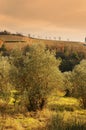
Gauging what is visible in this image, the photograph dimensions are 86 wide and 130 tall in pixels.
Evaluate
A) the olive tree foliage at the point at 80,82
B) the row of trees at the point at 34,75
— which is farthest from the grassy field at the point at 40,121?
the olive tree foliage at the point at 80,82

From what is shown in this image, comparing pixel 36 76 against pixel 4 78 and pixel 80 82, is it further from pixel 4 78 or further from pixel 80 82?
pixel 80 82

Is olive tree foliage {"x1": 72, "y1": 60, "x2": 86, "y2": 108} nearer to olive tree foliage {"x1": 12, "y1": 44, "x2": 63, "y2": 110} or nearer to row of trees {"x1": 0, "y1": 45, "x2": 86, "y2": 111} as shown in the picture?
row of trees {"x1": 0, "y1": 45, "x2": 86, "y2": 111}

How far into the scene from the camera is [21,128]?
30375 mm

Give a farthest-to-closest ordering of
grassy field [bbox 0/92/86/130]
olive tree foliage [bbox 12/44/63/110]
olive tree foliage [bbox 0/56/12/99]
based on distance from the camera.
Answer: olive tree foliage [bbox 0/56/12/99] < olive tree foliage [bbox 12/44/63/110] < grassy field [bbox 0/92/86/130]

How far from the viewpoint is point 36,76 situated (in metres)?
43.2

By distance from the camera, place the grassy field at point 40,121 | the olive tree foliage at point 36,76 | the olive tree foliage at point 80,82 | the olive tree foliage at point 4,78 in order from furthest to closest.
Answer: the olive tree foliage at point 80,82 < the olive tree foliage at point 4,78 < the olive tree foliage at point 36,76 < the grassy field at point 40,121

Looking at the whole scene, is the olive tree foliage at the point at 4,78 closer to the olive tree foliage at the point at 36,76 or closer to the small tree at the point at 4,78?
the small tree at the point at 4,78

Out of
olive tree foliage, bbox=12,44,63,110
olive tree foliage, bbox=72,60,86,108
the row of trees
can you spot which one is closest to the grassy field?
the row of trees

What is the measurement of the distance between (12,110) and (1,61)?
9.35 m

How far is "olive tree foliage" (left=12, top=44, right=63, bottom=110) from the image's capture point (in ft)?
141

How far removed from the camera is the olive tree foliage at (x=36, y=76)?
42.9 m

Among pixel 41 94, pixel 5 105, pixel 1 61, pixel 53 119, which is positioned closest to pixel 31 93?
pixel 41 94

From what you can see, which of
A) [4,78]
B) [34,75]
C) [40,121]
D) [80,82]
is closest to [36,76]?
[34,75]

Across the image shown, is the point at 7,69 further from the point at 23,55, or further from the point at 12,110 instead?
the point at 12,110
